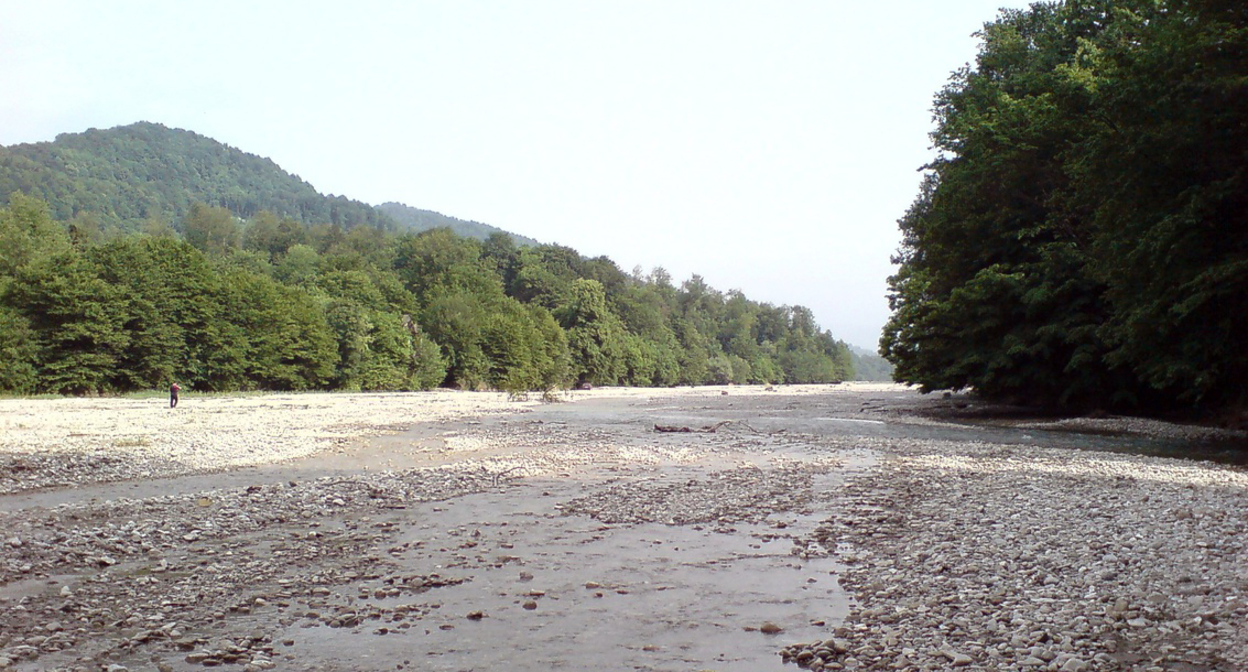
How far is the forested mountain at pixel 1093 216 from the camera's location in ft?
72.3

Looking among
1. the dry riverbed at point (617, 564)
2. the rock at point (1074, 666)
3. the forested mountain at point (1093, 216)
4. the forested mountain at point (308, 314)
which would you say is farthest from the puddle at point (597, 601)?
the forested mountain at point (308, 314)

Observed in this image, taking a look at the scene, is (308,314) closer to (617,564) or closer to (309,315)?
(309,315)

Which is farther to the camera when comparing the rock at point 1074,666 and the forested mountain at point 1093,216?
the forested mountain at point 1093,216

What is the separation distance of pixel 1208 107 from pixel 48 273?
65.2 metres

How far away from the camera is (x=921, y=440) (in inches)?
1131

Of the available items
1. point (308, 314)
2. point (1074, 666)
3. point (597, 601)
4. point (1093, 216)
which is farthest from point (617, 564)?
point (308, 314)

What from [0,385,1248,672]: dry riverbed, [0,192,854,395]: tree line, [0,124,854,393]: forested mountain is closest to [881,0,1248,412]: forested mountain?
[0,385,1248,672]: dry riverbed

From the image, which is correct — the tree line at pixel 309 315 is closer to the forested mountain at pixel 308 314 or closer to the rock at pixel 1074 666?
the forested mountain at pixel 308 314

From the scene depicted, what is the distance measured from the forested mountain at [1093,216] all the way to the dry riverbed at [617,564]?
633 centimetres

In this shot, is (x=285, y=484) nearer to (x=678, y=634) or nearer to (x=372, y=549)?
(x=372, y=549)

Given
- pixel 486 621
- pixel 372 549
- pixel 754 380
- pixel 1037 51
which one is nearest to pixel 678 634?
pixel 486 621

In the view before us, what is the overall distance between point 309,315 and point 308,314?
134 mm

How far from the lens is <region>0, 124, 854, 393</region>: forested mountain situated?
5888 centimetres

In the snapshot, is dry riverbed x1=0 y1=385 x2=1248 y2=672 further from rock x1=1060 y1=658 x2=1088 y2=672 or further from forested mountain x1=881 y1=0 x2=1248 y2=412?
forested mountain x1=881 y1=0 x2=1248 y2=412
